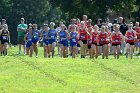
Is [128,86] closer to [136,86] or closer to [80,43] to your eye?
[136,86]

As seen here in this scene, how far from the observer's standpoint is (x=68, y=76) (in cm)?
1998

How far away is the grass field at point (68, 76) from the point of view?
17844mm

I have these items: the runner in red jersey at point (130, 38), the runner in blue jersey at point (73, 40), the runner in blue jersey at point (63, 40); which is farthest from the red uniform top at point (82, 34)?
the runner in red jersey at point (130, 38)

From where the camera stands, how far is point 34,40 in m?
30.7

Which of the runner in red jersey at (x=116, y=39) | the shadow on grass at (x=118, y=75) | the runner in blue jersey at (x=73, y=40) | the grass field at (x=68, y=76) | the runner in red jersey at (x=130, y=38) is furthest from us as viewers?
the runner in red jersey at (x=130, y=38)

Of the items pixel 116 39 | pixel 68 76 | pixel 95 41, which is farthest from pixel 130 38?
pixel 68 76

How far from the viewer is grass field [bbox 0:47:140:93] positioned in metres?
17.8

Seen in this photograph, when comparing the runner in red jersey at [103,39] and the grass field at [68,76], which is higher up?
the runner in red jersey at [103,39]

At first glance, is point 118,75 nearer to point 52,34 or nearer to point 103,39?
point 103,39

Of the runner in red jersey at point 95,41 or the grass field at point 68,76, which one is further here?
the runner in red jersey at point 95,41

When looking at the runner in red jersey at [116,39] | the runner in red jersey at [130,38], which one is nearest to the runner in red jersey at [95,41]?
the runner in red jersey at [116,39]

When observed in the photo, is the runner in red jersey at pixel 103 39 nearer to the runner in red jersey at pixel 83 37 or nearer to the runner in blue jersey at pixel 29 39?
the runner in red jersey at pixel 83 37

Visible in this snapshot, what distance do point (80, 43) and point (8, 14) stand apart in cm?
5917

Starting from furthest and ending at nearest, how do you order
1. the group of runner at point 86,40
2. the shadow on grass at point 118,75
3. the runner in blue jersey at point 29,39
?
1. the runner in blue jersey at point 29,39
2. the group of runner at point 86,40
3. the shadow on grass at point 118,75
